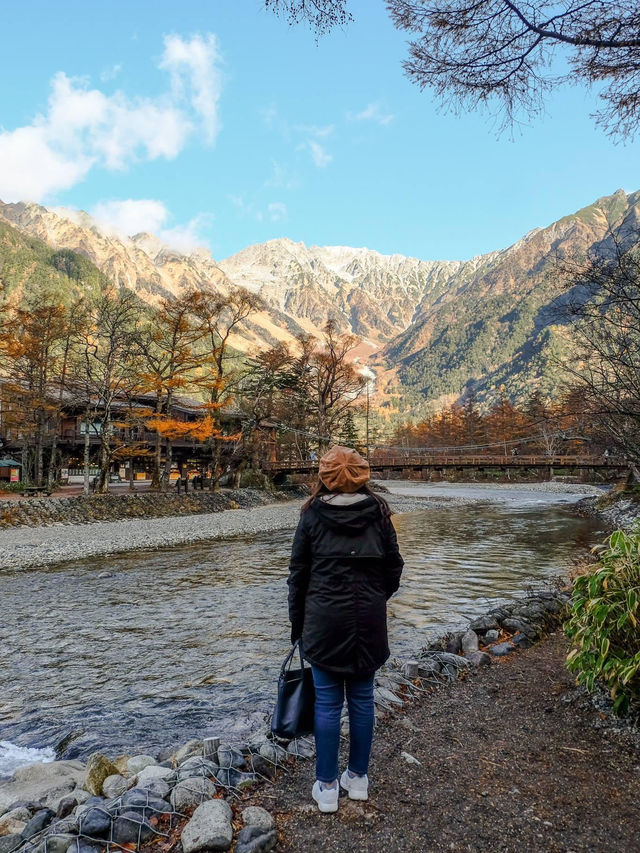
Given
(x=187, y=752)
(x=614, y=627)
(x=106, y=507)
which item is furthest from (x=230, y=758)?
(x=106, y=507)

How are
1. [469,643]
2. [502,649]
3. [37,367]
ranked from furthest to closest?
[37,367] → [469,643] → [502,649]

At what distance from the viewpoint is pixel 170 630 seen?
700cm

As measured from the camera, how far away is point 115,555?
13195 mm

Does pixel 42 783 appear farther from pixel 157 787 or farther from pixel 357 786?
pixel 357 786


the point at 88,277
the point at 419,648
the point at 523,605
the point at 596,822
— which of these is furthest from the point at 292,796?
the point at 88,277

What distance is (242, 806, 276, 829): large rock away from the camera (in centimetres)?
239

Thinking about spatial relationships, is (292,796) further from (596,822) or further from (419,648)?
(419,648)

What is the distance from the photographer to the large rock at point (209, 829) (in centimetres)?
227

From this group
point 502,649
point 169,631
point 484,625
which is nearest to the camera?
point 502,649

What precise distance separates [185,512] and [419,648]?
1878cm

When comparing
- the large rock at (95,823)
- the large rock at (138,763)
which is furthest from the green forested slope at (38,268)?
the large rock at (95,823)

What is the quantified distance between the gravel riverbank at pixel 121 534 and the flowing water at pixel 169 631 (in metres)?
1.05

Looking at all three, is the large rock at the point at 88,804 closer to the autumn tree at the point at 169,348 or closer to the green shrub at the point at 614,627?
the green shrub at the point at 614,627

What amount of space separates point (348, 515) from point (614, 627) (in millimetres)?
2102
